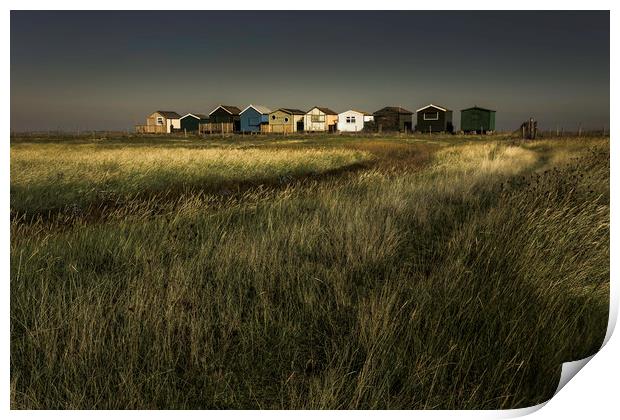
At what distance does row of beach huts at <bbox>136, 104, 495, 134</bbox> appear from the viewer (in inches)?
200

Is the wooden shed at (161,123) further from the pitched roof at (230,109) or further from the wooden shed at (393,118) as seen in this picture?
the wooden shed at (393,118)

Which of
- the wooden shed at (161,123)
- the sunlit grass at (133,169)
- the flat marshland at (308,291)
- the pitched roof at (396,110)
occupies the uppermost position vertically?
the pitched roof at (396,110)

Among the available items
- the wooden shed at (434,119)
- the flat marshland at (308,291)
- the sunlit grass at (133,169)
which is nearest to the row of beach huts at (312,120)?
the wooden shed at (434,119)

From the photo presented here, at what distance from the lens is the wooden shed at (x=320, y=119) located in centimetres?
522

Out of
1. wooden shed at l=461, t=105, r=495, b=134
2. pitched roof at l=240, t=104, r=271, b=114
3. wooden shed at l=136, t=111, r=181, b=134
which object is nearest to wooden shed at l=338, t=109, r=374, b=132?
pitched roof at l=240, t=104, r=271, b=114

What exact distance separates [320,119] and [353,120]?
1.16ft

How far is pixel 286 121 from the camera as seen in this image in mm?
5367

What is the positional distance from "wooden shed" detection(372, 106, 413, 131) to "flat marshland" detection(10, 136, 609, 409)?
1.03 feet

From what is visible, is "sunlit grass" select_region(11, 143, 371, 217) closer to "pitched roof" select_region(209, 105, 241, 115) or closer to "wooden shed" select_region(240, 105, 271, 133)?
"wooden shed" select_region(240, 105, 271, 133)

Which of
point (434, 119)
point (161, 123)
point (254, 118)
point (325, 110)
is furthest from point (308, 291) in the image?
point (434, 119)

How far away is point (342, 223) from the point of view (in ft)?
15.3

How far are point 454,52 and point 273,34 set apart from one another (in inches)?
70.8
